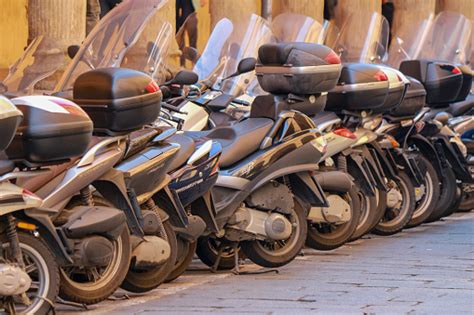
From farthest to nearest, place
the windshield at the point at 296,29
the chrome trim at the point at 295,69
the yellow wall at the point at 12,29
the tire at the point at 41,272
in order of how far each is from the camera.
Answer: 1. the yellow wall at the point at 12,29
2. the windshield at the point at 296,29
3. the chrome trim at the point at 295,69
4. the tire at the point at 41,272

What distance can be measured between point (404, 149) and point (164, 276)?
176 inches

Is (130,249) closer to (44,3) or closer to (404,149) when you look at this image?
(404,149)

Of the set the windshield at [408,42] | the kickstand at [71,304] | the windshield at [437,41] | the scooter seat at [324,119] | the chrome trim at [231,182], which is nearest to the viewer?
the kickstand at [71,304]

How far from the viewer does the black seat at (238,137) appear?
10000 mm

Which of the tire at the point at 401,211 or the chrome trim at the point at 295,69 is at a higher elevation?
the chrome trim at the point at 295,69

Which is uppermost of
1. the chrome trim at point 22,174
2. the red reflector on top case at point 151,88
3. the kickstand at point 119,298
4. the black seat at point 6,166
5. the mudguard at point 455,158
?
the red reflector on top case at point 151,88

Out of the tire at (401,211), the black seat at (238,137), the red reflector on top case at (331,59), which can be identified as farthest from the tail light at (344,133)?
the black seat at (238,137)

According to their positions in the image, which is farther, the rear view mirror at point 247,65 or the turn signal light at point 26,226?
the rear view mirror at point 247,65

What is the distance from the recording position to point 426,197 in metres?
13.4

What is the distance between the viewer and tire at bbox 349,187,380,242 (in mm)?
11922

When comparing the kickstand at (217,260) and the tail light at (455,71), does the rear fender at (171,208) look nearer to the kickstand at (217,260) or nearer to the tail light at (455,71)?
the kickstand at (217,260)

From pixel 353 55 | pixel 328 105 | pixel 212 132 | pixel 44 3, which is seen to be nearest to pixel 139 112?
pixel 212 132

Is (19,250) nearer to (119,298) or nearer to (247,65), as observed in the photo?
(119,298)

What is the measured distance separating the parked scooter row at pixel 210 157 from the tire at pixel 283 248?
1 centimetres
